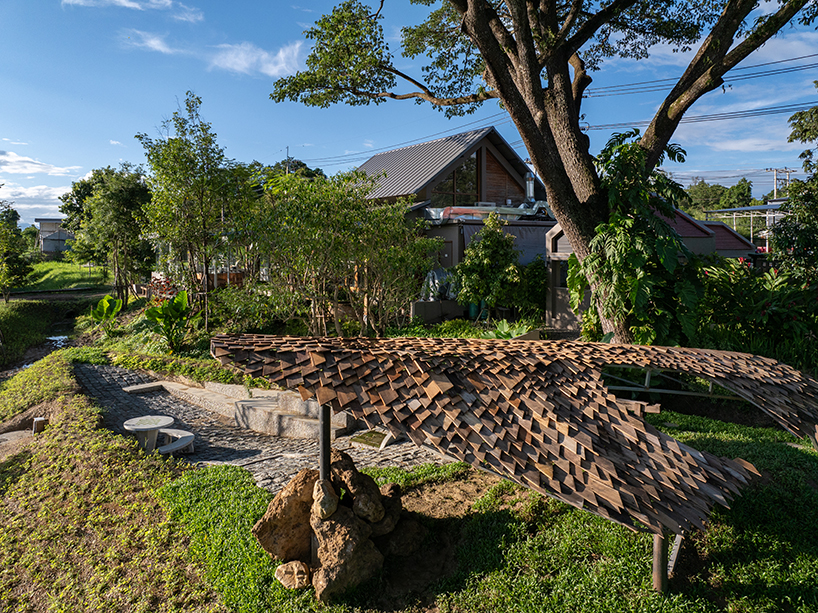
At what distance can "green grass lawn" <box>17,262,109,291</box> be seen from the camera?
103 ft

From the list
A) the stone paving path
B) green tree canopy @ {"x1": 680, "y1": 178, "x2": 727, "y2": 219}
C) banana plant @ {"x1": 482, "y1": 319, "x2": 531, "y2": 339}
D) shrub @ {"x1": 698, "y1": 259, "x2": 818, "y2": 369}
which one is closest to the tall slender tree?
the stone paving path

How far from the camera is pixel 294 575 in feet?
14.5

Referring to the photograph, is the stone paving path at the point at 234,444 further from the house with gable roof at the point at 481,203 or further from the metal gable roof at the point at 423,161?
the metal gable roof at the point at 423,161

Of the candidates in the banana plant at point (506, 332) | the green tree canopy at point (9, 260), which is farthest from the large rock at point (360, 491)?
the green tree canopy at point (9, 260)

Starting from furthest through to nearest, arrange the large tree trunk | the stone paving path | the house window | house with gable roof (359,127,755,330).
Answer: the house window
house with gable roof (359,127,755,330)
the large tree trunk
the stone paving path

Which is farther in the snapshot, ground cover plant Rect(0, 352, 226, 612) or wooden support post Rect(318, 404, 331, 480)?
ground cover plant Rect(0, 352, 226, 612)

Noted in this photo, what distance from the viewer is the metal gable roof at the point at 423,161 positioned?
18531 mm

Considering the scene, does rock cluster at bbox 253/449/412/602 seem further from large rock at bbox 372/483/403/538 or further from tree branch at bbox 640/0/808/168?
tree branch at bbox 640/0/808/168

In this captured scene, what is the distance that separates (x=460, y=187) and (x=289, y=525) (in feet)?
59.4

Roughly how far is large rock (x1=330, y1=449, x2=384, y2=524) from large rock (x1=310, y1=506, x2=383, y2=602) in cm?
8

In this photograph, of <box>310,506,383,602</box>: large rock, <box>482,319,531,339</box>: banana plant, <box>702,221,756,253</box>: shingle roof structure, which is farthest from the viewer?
<box>702,221,756,253</box>: shingle roof structure

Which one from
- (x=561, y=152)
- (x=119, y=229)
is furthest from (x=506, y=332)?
(x=119, y=229)

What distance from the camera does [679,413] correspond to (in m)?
9.10

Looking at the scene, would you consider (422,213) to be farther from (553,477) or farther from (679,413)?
(553,477)
